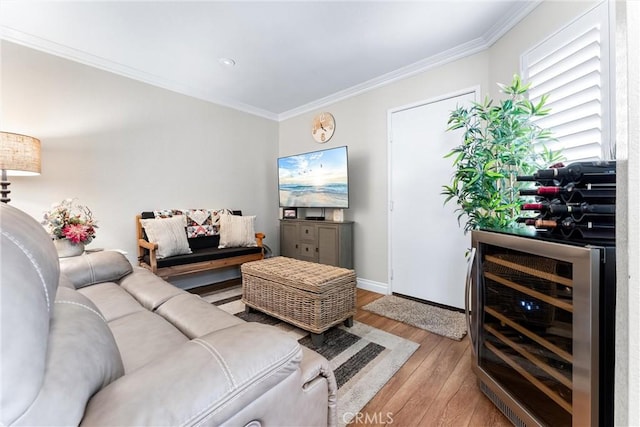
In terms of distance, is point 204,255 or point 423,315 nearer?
point 423,315

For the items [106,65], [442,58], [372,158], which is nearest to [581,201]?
[442,58]

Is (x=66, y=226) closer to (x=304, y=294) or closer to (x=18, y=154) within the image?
(x=18, y=154)

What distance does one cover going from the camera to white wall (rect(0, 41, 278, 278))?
2271 mm

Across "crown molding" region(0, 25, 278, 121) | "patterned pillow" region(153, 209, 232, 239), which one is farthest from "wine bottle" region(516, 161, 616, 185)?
"crown molding" region(0, 25, 278, 121)

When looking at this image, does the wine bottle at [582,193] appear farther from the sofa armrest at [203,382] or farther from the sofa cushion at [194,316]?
the sofa cushion at [194,316]

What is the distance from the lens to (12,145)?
188cm

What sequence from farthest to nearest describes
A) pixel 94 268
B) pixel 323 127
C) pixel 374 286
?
pixel 323 127 < pixel 374 286 < pixel 94 268

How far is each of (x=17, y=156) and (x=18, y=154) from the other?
0.02 meters

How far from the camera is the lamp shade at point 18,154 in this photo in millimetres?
1845

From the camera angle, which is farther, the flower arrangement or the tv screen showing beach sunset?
the tv screen showing beach sunset

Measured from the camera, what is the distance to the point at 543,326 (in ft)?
3.34

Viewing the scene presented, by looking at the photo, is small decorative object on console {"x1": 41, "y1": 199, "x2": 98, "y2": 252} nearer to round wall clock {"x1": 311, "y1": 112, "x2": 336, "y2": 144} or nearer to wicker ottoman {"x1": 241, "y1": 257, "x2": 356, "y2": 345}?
wicker ottoman {"x1": 241, "y1": 257, "x2": 356, "y2": 345}

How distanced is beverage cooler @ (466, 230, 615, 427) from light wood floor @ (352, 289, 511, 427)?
0.10 m

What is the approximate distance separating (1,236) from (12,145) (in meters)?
2.32
